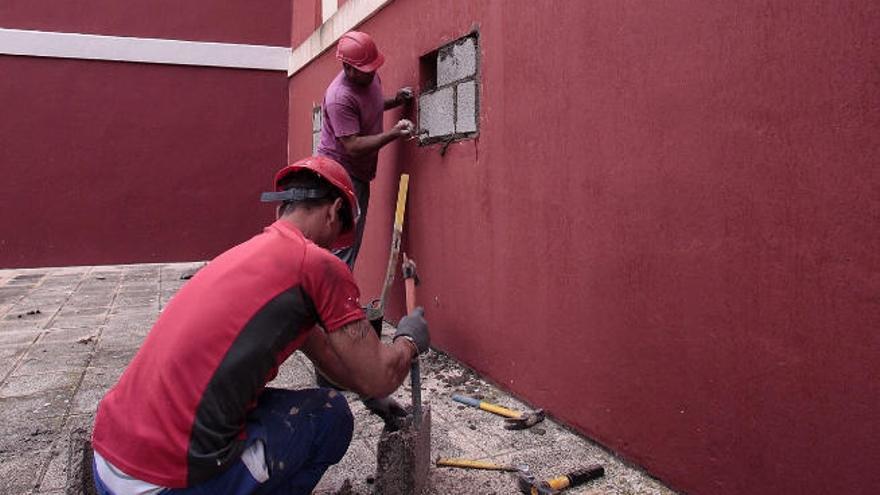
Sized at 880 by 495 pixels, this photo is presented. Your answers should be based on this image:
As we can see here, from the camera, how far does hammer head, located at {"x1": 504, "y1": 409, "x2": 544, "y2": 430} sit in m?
2.88

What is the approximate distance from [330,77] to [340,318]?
5038 millimetres

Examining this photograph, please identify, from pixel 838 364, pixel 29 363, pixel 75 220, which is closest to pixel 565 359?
pixel 838 364

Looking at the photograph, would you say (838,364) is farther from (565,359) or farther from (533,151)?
(533,151)

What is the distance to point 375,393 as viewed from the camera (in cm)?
183

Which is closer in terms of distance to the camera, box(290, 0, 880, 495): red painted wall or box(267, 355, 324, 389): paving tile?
box(290, 0, 880, 495): red painted wall

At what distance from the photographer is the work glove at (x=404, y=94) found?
167 inches

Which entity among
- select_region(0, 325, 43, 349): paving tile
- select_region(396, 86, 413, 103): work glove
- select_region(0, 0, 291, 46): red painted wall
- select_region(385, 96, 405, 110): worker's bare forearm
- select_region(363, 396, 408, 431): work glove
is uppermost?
select_region(0, 0, 291, 46): red painted wall

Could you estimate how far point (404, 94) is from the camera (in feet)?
14.0

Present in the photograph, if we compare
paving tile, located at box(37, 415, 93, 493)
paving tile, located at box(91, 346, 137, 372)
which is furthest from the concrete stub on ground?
paving tile, located at box(91, 346, 137, 372)

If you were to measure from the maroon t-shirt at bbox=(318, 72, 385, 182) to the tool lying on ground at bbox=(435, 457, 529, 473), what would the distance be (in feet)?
6.63

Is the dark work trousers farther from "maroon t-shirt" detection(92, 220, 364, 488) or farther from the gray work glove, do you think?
"maroon t-shirt" detection(92, 220, 364, 488)

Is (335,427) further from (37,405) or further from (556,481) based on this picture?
(37,405)

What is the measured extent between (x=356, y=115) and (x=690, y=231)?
89.6 inches

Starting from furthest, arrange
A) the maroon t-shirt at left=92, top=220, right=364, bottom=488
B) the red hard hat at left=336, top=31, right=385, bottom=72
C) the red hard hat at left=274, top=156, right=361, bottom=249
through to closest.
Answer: the red hard hat at left=336, top=31, right=385, bottom=72 → the red hard hat at left=274, top=156, right=361, bottom=249 → the maroon t-shirt at left=92, top=220, right=364, bottom=488
